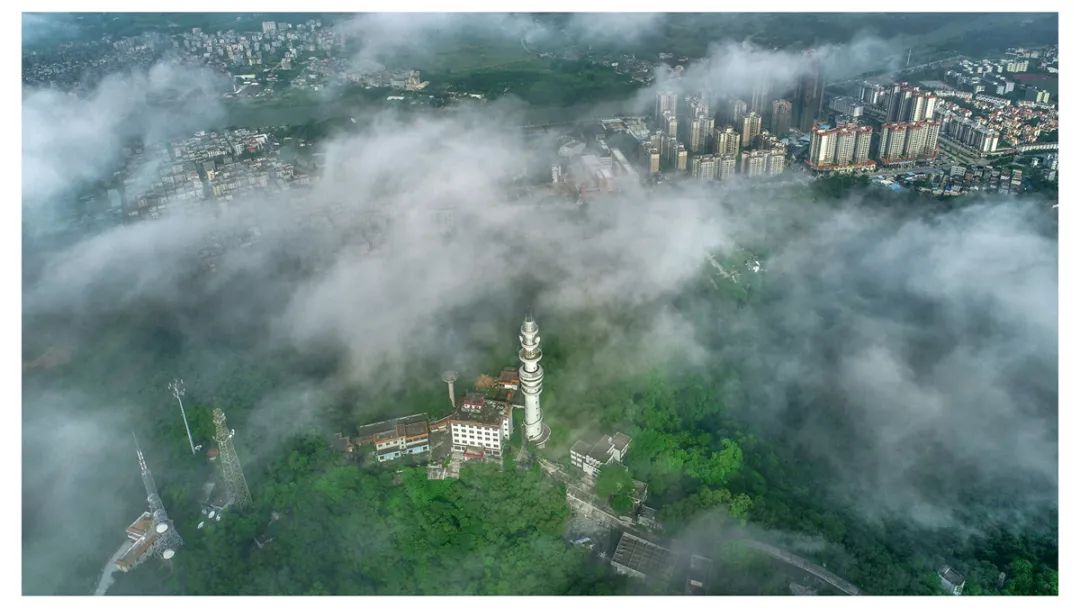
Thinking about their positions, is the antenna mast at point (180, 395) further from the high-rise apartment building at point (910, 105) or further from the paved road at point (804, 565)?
the high-rise apartment building at point (910, 105)

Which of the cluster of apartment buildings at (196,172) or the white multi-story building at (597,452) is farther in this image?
the cluster of apartment buildings at (196,172)

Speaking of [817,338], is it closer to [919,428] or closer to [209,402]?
[919,428]

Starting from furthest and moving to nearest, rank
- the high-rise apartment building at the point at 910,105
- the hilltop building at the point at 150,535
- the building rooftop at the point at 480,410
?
the high-rise apartment building at the point at 910,105, the building rooftop at the point at 480,410, the hilltop building at the point at 150,535

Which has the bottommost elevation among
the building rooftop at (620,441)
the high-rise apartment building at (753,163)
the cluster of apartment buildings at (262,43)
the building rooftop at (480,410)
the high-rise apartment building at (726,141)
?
the building rooftop at (620,441)

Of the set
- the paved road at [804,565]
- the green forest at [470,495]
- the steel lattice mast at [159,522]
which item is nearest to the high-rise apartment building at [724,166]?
the green forest at [470,495]

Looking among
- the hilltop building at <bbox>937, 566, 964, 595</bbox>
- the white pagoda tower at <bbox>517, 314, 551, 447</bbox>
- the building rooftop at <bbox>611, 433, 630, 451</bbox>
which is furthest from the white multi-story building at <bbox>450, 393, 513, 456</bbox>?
the hilltop building at <bbox>937, 566, 964, 595</bbox>

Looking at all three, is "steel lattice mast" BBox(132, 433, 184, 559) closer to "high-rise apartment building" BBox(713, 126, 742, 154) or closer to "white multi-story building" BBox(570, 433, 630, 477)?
"white multi-story building" BBox(570, 433, 630, 477)

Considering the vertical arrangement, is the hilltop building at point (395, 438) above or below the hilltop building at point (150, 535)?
above
